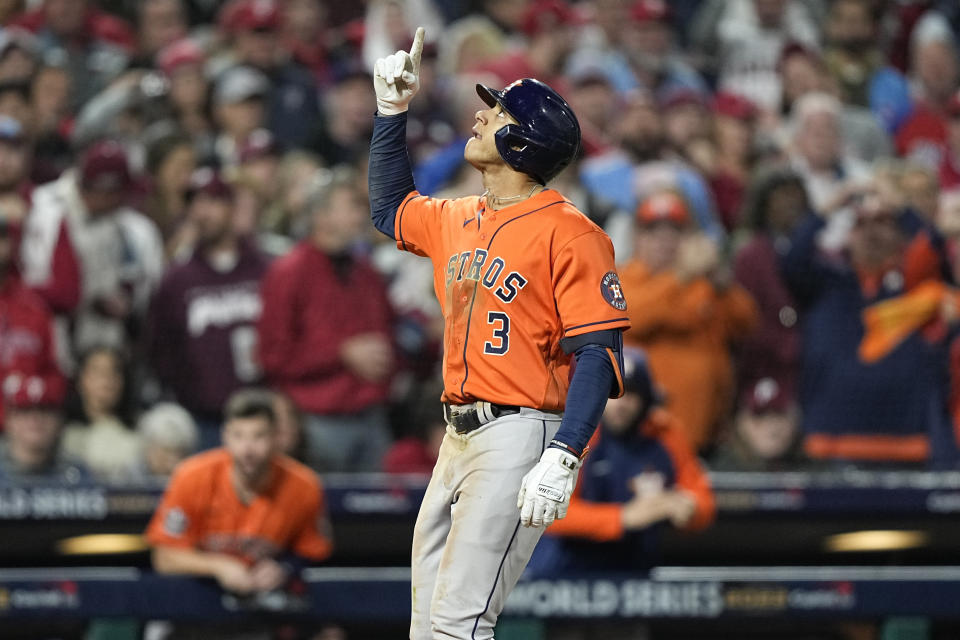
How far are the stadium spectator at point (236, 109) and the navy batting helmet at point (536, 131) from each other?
15.2 feet

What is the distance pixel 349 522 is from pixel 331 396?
0.59 meters

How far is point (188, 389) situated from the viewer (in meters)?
6.35

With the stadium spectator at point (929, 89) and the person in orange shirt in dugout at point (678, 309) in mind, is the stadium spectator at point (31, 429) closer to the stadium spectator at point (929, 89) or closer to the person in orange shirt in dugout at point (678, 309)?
the person in orange shirt in dugout at point (678, 309)

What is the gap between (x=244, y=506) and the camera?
16.9 feet

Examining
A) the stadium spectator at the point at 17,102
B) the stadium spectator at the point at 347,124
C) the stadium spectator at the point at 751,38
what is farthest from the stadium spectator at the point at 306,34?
the stadium spectator at the point at 751,38

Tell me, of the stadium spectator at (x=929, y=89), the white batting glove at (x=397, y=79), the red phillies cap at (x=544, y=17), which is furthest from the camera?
the red phillies cap at (x=544, y=17)

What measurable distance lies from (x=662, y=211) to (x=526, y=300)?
330cm

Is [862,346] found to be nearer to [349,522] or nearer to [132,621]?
[349,522]

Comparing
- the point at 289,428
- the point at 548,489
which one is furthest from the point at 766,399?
the point at 548,489

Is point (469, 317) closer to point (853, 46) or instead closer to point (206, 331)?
point (206, 331)

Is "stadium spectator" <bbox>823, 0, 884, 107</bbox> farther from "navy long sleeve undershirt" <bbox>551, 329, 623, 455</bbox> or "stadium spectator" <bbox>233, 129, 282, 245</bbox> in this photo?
"navy long sleeve undershirt" <bbox>551, 329, 623, 455</bbox>

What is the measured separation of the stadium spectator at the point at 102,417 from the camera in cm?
629

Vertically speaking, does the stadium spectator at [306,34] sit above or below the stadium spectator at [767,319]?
above

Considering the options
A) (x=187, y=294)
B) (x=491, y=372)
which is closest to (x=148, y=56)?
(x=187, y=294)
